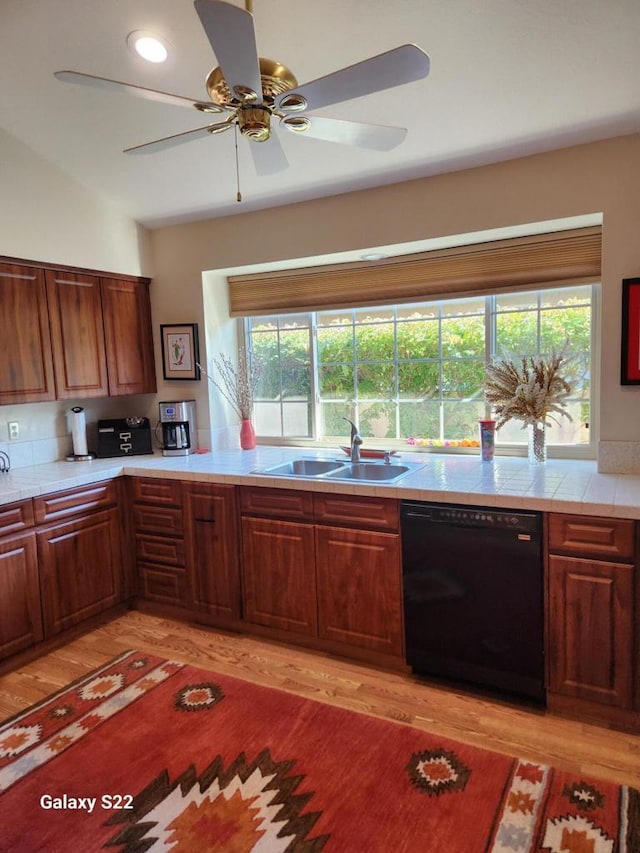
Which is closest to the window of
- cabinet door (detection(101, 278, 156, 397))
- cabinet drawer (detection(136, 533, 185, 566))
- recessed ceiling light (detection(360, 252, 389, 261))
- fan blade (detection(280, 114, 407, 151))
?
recessed ceiling light (detection(360, 252, 389, 261))

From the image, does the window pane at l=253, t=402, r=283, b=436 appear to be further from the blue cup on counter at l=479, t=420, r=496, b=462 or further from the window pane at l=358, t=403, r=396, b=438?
the blue cup on counter at l=479, t=420, r=496, b=462

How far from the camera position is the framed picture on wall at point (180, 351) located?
3631mm

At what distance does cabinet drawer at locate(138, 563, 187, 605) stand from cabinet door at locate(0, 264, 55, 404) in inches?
45.2

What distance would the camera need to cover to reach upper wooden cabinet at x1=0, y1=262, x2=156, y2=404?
292cm

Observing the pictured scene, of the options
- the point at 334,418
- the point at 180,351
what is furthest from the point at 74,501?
the point at 334,418

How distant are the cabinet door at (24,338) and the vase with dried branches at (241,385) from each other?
3.17 ft

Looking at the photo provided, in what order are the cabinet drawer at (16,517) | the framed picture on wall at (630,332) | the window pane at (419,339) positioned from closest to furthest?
the framed picture on wall at (630,332) < the cabinet drawer at (16,517) < the window pane at (419,339)

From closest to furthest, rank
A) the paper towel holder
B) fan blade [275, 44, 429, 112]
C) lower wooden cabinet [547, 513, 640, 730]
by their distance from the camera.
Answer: fan blade [275, 44, 429, 112]
lower wooden cabinet [547, 513, 640, 730]
the paper towel holder

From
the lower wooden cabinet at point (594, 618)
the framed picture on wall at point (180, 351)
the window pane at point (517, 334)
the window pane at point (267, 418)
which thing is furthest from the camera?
the window pane at point (267, 418)

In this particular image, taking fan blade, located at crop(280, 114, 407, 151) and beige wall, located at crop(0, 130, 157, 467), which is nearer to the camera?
fan blade, located at crop(280, 114, 407, 151)

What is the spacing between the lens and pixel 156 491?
10.3 ft

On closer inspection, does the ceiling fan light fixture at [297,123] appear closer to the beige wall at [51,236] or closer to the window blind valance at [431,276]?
the window blind valance at [431,276]

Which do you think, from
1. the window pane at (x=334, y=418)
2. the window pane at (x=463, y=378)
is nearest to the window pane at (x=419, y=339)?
the window pane at (x=463, y=378)

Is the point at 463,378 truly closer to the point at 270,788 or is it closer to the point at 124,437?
the point at 124,437
